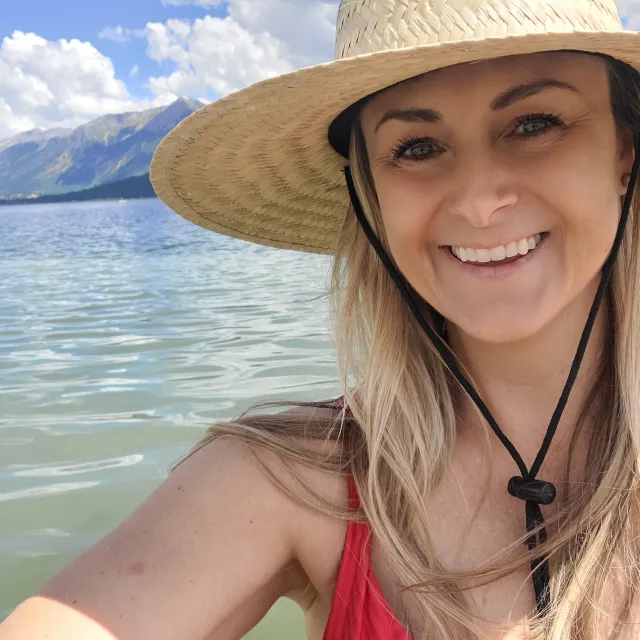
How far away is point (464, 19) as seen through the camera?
4.00ft

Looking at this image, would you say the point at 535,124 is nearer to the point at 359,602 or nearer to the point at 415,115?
the point at 415,115

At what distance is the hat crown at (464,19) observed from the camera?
1198mm

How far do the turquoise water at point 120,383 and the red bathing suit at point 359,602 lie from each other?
1052 mm

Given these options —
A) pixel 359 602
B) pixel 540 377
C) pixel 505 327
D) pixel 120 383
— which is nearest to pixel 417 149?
pixel 505 327

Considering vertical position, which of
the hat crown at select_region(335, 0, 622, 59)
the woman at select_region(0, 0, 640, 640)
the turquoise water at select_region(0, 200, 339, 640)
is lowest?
the turquoise water at select_region(0, 200, 339, 640)

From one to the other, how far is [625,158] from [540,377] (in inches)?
20.2

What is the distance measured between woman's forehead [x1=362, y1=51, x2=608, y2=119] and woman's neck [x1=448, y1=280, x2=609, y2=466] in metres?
0.47

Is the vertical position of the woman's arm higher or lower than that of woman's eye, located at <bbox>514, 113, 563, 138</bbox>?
lower

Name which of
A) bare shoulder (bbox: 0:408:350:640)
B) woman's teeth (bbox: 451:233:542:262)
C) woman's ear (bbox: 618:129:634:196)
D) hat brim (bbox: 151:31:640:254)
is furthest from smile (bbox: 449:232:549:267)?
bare shoulder (bbox: 0:408:350:640)

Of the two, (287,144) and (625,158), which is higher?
(287,144)

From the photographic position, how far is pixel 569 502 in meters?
1.40

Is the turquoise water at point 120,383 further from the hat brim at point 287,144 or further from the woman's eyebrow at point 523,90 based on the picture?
the woman's eyebrow at point 523,90

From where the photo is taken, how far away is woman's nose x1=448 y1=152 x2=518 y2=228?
1349mm

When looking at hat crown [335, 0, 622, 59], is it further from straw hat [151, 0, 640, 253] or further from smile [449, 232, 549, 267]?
smile [449, 232, 549, 267]
